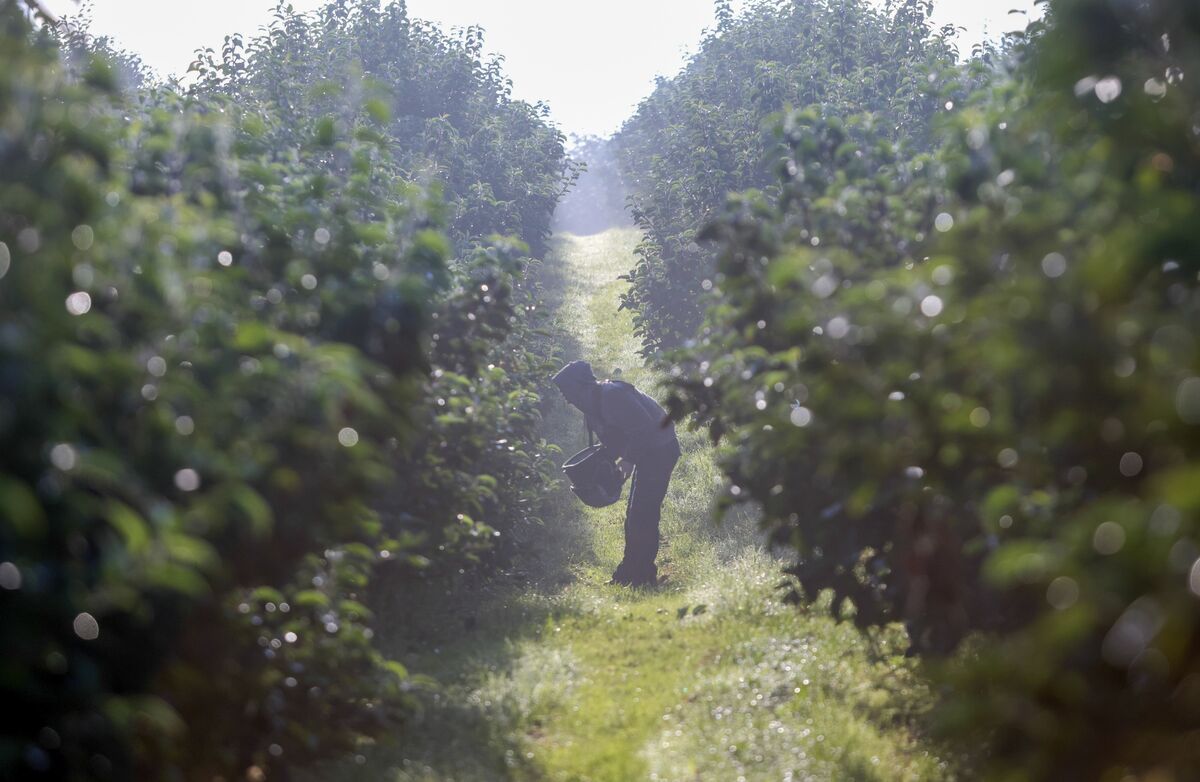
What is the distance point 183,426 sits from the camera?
11.7 feet

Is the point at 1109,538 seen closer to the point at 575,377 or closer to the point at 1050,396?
the point at 1050,396

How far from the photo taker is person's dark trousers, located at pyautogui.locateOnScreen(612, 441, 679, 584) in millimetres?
15797

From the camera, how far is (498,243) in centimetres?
880

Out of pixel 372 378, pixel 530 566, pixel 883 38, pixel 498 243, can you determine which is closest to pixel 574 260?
pixel 883 38

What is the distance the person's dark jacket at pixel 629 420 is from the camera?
51.5ft

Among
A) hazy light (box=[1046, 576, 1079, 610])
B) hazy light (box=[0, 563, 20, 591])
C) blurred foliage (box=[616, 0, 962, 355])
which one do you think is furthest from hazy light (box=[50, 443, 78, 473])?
blurred foliage (box=[616, 0, 962, 355])

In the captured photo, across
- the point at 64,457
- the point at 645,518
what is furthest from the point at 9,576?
the point at 645,518

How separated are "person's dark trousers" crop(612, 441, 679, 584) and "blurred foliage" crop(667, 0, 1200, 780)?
A: 8975mm

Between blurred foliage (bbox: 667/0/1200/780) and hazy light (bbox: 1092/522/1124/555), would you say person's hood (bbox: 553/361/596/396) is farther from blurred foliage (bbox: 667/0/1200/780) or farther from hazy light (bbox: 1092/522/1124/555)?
hazy light (bbox: 1092/522/1124/555)

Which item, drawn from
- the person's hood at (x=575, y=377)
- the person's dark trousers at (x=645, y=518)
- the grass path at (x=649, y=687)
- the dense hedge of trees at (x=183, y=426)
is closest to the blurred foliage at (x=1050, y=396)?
the grass path at (x=649, y=687)

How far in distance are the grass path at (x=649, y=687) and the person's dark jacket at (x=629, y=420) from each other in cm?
196

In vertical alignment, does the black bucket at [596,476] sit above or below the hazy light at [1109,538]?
below

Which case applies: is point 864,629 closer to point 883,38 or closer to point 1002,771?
point 1002,771

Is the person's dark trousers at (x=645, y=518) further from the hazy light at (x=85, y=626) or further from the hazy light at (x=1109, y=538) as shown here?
the hazy light at (x=1109, y=538)
